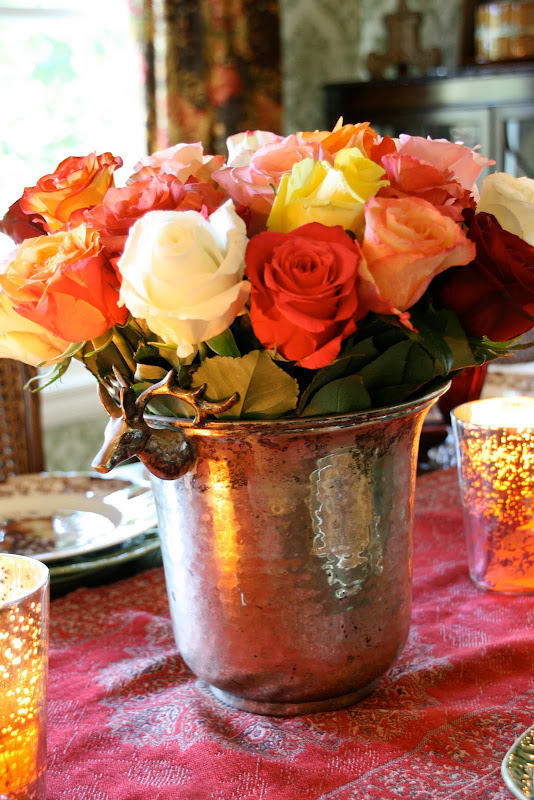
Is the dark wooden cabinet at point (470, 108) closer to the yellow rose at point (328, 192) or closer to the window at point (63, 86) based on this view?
the window at point (63, 86)

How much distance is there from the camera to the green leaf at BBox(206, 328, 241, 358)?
1.87ft

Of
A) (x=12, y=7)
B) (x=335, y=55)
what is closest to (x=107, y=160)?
(x=12, y=7)

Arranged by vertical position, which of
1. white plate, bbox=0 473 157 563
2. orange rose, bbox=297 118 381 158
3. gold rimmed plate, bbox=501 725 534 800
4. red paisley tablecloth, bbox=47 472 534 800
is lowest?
white plate, bbox=0 473 157 563


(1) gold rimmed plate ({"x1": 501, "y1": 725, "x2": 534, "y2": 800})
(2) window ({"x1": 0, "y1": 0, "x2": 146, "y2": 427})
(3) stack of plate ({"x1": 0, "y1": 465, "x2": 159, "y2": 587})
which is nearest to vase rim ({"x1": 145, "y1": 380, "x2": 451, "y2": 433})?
(1) gold rimmed plate ({"x1": 501, "y1": 725, "x2": 534, "y2": 800})

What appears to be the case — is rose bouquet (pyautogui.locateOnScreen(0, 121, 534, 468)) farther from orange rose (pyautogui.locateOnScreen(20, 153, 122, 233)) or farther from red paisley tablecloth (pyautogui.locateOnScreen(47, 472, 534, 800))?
red paisley tablecloth (pyautogui.locateOnScreen(47, 472, 534, 800))

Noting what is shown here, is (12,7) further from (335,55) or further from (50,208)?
(50,208)

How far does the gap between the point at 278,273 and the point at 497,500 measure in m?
0.41

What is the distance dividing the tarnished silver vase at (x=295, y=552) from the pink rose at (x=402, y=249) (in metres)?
0.09

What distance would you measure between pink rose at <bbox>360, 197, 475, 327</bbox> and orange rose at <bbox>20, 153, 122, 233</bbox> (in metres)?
0.21

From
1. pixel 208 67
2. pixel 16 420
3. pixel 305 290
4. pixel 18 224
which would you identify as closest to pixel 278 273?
pixel 305 290

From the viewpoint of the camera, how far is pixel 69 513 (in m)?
1.09

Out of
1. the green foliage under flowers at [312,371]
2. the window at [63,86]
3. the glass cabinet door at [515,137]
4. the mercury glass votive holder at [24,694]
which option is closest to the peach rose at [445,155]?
the green foliage under flowers at [312,371]

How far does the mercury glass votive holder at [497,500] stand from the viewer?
82cm

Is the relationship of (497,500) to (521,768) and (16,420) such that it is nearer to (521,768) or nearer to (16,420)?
(521,768)
